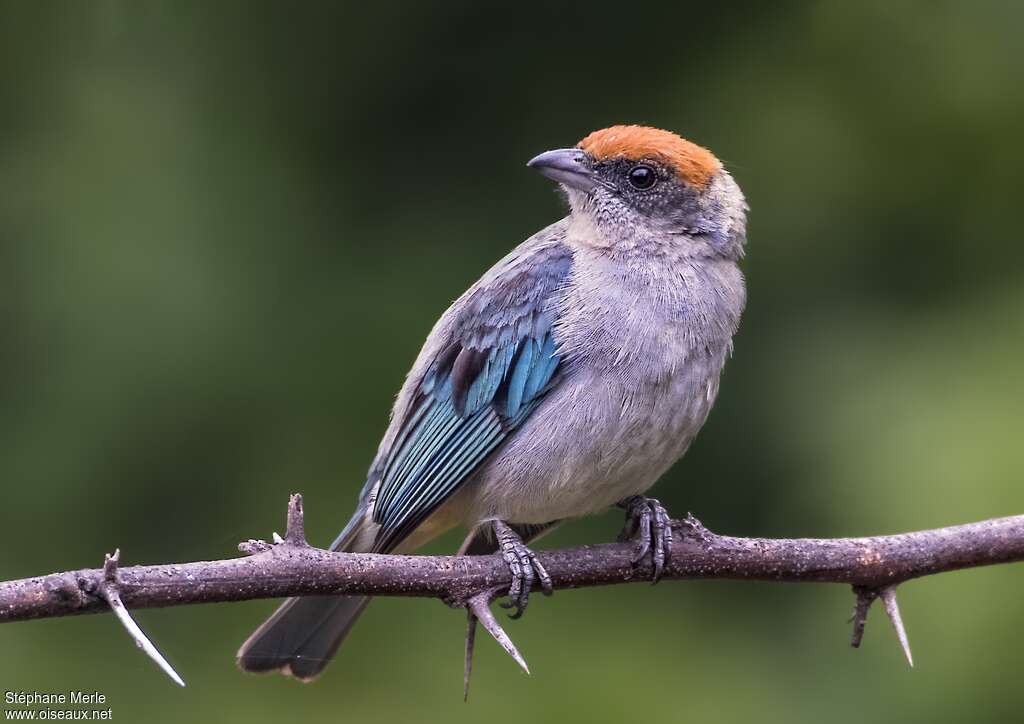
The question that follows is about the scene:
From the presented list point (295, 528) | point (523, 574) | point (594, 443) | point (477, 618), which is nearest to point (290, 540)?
point (295, 528)

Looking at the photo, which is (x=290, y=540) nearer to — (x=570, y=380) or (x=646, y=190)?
(x=570, y=380)

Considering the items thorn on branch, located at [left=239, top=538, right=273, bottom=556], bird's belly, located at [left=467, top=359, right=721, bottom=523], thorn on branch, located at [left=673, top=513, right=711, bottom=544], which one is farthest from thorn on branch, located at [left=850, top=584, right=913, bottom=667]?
thorn on branch, located at [left=239, top=538, right=273, bottom=556]

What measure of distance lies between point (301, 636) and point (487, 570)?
3.41 feet

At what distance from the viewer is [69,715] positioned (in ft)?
13.0

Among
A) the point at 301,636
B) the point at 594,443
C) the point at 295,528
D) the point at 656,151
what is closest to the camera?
the point at 295,528

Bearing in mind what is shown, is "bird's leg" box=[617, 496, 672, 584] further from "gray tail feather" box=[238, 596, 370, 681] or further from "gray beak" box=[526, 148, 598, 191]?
"gray beak" box=[526, 148, 598, 191]

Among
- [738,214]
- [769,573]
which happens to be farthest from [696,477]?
[769,573]

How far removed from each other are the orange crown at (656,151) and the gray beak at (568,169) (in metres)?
0.05

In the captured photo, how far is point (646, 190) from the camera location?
4.19 metres

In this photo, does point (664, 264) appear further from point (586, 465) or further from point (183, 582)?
point (183, 582)

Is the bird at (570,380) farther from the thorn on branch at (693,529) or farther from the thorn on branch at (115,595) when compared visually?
the thorn on branch at (115,595)

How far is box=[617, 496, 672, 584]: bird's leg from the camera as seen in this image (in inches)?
140

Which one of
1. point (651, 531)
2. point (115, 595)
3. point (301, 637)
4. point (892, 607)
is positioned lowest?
point (892, 607)

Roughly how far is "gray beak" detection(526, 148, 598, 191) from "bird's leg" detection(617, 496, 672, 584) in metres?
1.13
